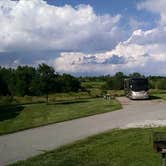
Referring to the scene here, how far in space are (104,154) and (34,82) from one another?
116ft

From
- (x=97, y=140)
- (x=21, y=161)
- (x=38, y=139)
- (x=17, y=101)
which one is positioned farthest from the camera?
(x=17, y=101)

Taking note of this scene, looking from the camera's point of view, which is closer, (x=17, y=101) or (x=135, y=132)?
(x=135, y=132)

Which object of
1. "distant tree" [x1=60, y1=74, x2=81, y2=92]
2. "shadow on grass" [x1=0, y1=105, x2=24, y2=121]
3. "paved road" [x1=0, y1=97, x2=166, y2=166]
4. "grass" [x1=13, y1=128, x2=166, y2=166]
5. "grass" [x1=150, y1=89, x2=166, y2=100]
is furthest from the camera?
"distant tree" [x1=60, y1=74, x2=81, y2=92]

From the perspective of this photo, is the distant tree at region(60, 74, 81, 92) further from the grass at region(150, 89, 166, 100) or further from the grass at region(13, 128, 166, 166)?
the grass at region(13, 128, 166, 166)

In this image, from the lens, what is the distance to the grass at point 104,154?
12.5 meters

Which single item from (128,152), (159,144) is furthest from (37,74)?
(159,144)

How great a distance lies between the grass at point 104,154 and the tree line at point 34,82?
3109 cm

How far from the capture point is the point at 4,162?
525 inches

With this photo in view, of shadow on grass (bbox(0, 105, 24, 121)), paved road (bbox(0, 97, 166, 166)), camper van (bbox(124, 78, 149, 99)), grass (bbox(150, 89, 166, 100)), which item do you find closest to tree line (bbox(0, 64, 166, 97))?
shadow on grass (bbox(0, 105, 24, 121))

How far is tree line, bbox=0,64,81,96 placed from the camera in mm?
48469

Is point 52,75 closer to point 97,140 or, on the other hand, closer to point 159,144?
point 97,140

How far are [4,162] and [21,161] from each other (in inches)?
20.2

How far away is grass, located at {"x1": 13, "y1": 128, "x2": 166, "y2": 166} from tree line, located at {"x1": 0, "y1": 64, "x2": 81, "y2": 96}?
102ft

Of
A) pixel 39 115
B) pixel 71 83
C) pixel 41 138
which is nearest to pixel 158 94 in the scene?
pixel 71 83
